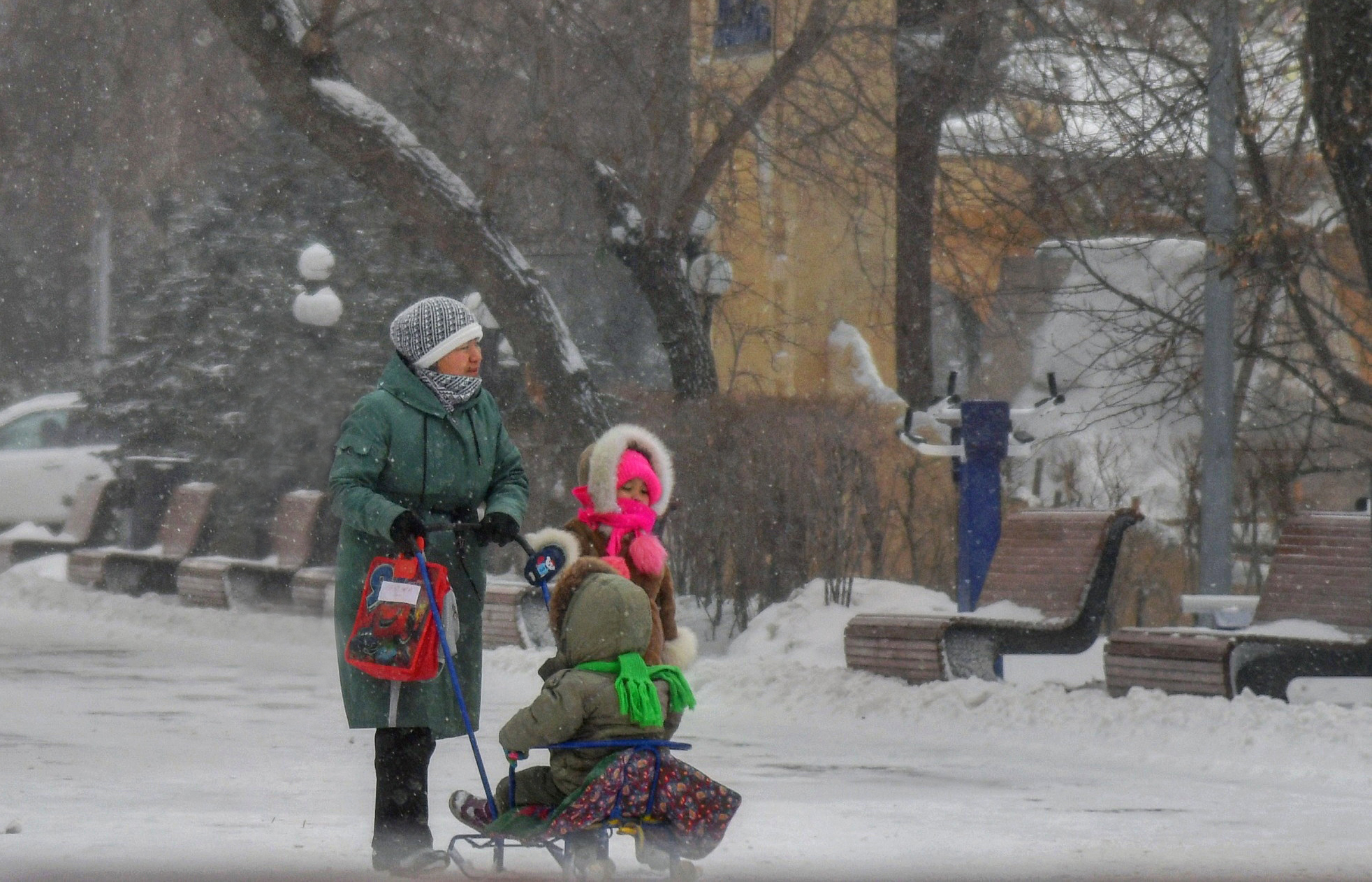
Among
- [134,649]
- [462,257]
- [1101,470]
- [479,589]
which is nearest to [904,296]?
[1101,470]

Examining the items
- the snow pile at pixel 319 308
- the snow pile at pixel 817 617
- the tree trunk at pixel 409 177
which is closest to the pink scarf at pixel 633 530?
the snow pile at pixel 817 617

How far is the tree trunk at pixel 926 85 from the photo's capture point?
16.1m

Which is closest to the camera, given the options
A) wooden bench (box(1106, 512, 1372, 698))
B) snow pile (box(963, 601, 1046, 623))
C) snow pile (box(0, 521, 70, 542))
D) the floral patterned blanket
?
the floral patterned blanket

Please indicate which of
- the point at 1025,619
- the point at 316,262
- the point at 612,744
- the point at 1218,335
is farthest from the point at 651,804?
the point at 316,262

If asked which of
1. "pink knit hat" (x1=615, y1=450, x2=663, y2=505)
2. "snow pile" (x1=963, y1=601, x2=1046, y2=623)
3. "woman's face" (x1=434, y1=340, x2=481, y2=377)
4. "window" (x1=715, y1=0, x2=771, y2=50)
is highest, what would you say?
"window" (x1=715, y1=0, x2=771, y2=50)

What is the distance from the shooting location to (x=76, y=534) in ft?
68.2

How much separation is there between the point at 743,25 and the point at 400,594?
11.3 m

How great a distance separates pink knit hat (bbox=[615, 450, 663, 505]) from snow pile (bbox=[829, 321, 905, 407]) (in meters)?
18.7

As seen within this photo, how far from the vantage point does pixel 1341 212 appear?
12.1m

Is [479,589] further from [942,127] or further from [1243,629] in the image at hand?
[942,127]

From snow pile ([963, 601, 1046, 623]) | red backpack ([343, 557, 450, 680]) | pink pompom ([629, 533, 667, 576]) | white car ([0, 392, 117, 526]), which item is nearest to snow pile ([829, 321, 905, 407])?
white car ([0, 392, 117, 526])

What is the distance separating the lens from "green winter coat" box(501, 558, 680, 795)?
18.8 feet

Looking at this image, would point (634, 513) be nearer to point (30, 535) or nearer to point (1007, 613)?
point (1007, 613)

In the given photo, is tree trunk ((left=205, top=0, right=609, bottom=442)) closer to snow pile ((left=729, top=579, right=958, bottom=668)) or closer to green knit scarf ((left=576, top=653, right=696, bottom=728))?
snow pile ((left=729, top=579, right=958, bottom=668))
